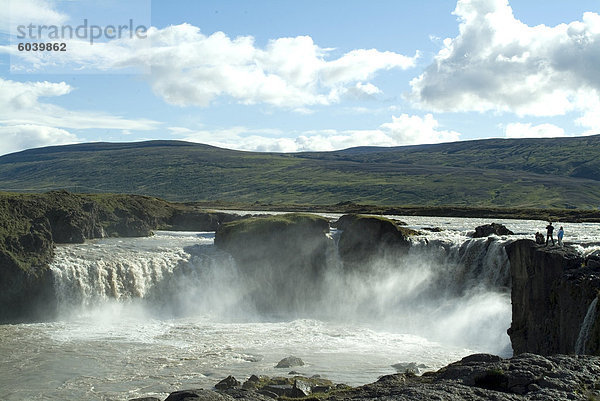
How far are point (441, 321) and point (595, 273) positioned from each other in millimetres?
20742

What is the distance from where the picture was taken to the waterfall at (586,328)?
2806 cm

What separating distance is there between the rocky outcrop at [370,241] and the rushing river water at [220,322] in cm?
134

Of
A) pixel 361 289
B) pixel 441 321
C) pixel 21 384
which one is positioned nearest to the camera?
pixel 21 384

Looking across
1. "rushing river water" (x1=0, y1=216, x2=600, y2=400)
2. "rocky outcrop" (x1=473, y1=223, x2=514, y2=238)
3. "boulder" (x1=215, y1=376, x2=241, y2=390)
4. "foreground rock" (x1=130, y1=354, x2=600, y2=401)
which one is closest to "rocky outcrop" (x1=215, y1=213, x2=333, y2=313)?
"rushing river water" (x1=0, y1=216, x2=600, y2=400)

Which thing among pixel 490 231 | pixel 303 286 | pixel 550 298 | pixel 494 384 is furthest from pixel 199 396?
pixel 490 231

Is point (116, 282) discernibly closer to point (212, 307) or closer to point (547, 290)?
point (212, 307)

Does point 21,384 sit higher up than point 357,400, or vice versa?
point 357,400

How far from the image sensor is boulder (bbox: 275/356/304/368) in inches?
1492

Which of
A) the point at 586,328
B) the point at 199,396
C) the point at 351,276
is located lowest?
the point at 351,276

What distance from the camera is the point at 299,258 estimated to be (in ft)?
207

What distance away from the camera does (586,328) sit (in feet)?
93.6

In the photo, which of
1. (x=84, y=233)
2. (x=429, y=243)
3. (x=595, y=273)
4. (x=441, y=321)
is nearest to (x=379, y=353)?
(x=441, y=321)

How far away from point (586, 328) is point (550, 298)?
713 cm

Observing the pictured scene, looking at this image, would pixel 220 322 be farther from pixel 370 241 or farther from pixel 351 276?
pixel 370 241
